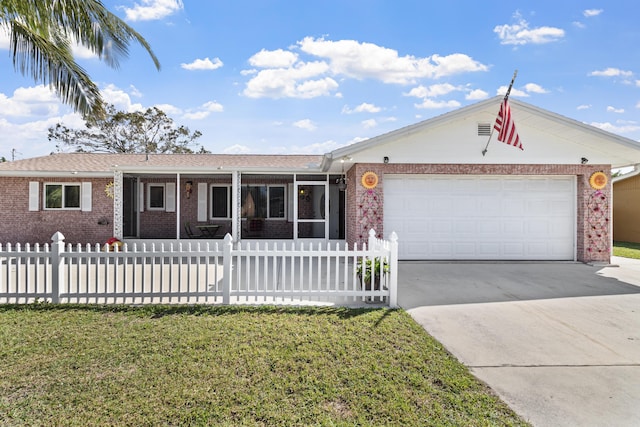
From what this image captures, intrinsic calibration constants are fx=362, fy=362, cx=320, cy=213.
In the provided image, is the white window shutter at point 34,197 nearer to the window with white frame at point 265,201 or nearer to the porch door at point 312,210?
the window with white frame at point 265,201

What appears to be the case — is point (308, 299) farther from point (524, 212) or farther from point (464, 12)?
point (464, 12)

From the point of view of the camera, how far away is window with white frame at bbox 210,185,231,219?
1539cm

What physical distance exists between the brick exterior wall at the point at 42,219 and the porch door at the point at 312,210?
7.32 metres

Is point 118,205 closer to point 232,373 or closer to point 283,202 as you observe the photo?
point 283,202

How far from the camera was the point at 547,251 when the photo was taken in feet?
34.5

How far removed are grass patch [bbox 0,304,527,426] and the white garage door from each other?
548 cm

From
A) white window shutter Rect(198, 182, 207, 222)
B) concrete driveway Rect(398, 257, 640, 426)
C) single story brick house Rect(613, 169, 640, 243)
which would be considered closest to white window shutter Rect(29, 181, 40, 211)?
white window shutter Rect(198, 182, 207, 222)

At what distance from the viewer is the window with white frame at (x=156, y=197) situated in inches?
601

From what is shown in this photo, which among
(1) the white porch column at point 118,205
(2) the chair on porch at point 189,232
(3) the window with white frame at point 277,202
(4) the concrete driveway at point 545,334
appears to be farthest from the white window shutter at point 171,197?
(4) the concrete driveway at point 545,334

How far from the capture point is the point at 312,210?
43.9 feet

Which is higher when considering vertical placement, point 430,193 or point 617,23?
point 617,23

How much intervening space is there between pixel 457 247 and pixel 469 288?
3.37 meters

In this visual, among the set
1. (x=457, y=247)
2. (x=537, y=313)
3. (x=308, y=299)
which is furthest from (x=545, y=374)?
(x=457, y=247)

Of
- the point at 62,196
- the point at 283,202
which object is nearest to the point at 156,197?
the point at 62,196
